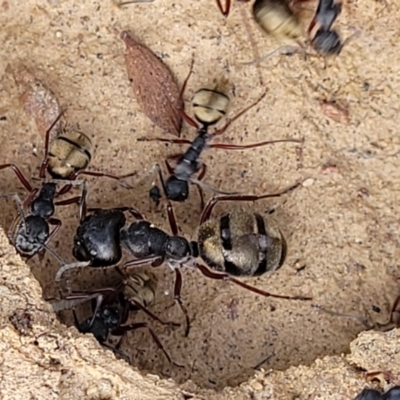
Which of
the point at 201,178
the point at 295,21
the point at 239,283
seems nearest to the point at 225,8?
the point at 295,21

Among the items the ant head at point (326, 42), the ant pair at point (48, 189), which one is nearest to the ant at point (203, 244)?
the ant pair at point (48, 189)

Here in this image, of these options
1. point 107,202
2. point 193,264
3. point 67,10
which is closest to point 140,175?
point 107,202

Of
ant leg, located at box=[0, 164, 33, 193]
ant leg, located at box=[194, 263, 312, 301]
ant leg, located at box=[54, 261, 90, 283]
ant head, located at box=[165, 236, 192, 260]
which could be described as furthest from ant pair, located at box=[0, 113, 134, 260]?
ant leg, located at box=[194, 263, 312, 301]

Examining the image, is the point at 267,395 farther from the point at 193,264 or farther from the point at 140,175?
the point at 140,175

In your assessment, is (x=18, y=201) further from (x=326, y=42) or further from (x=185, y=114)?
(x=326, y=42)

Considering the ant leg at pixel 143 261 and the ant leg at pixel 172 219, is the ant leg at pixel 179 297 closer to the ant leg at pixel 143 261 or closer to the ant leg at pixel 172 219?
the ant leg at pixel 143 261

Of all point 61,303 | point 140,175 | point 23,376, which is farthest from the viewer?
point 140,175
